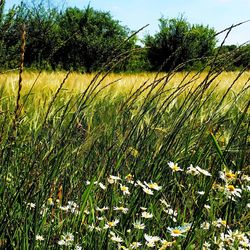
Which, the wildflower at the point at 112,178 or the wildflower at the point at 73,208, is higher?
the wildflower at the point at 112,178

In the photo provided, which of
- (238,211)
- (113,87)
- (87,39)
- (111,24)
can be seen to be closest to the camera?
(238,211)

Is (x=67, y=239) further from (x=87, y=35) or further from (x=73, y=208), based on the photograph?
(x=87, y=35)

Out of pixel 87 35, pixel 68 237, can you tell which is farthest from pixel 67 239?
pixel 87 35

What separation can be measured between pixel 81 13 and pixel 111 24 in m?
1.08

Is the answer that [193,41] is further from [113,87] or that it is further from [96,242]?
[96,242]

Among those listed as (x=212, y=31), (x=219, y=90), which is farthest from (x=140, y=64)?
(x=219, y=90)

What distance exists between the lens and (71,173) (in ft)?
5.66

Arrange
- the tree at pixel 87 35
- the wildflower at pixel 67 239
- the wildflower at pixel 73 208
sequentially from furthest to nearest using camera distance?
the tree at pixel 87 35 < the wildflower at pixel 73 208 < the wildflower at pixel 67 239

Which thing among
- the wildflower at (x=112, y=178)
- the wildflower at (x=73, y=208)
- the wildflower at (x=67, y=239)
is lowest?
the wildflower at (x=67, y=239)

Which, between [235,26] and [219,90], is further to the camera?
[219,90]

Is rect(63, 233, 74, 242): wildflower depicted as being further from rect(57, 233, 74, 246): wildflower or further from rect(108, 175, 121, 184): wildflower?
rect(108, 175, 121, 184): wildflower

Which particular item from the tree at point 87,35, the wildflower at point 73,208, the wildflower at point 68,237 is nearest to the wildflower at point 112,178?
the wildflower at point 73,208

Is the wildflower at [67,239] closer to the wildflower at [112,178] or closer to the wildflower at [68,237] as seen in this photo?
the wildflower at [68,237]

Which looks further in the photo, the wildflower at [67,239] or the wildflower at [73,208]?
the wildflower at [73,208]
